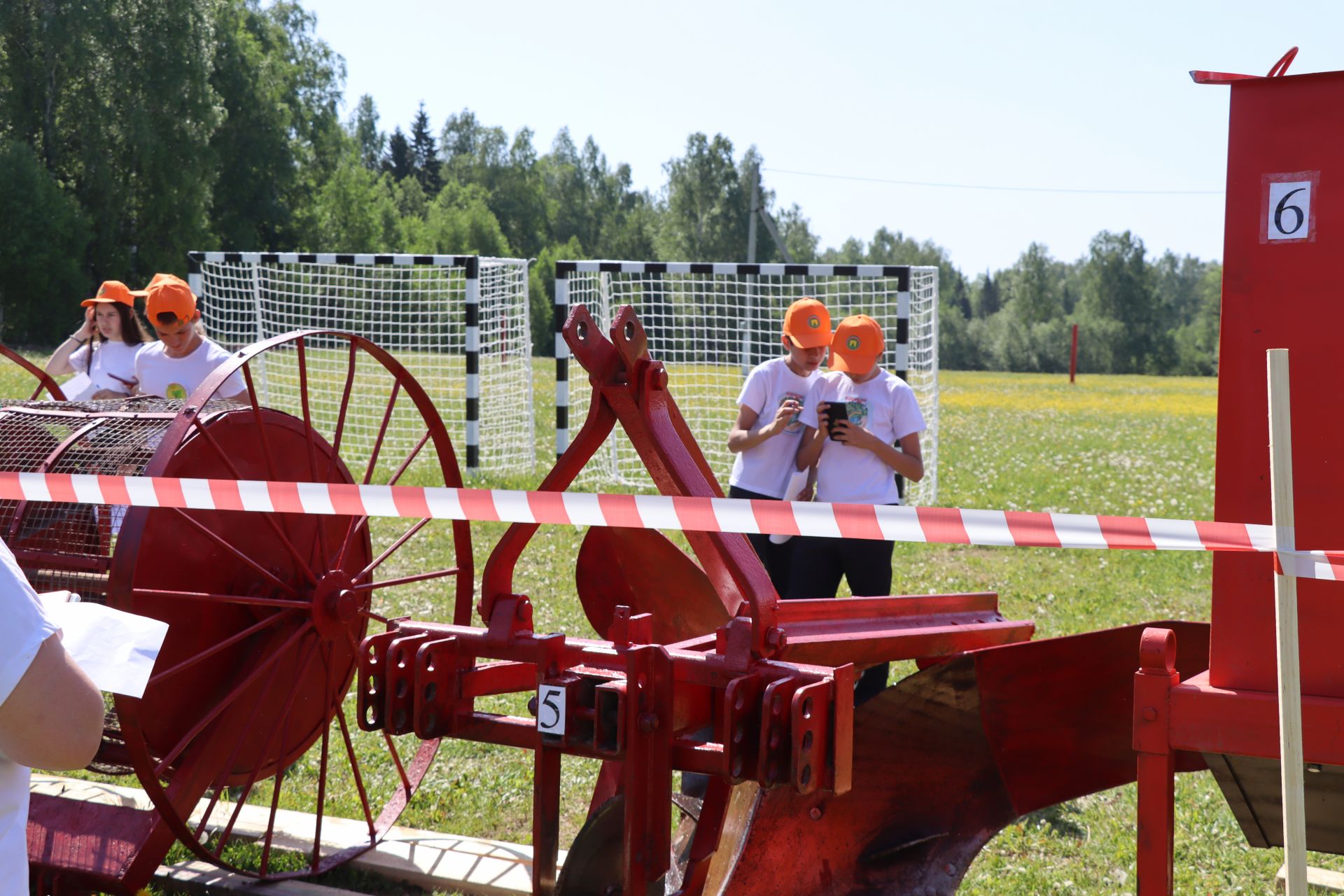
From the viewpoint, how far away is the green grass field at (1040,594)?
4562 millimetres

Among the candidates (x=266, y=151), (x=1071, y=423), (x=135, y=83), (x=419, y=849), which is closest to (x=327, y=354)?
(x=1071, y=423)

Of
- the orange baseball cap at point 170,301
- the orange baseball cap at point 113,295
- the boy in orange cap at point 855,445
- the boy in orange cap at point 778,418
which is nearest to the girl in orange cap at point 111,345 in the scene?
the orange baseball cap at point 113,295

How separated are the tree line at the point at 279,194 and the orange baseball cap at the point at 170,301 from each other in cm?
3876

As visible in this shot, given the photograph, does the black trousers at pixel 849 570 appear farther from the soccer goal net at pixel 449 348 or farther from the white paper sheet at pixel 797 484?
the soccer goal net at pixel 449 348

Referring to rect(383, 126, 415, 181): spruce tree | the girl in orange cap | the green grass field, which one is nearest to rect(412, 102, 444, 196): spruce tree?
rect(383, 126, 415, 181): spruce tree

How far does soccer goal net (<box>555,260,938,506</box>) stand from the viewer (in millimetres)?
11570

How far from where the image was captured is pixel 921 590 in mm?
8906

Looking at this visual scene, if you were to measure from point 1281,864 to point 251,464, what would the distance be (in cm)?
381

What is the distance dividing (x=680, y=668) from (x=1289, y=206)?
5.40ft

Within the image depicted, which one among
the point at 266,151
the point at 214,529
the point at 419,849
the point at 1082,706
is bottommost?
the point at 419,849

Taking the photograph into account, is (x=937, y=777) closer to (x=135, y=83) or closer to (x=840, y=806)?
(x=840, y=806)

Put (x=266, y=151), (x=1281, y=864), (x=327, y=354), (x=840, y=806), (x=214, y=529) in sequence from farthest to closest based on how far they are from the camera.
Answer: (x=266, y=151) → (x=327, y=354) → (x=1281, y=864) → (x=214, y=529) → (x=840, y=806)

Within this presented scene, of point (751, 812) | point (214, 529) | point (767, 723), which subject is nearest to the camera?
point (767, 723)

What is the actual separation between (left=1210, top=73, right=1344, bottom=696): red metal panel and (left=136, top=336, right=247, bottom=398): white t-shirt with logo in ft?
14.4
